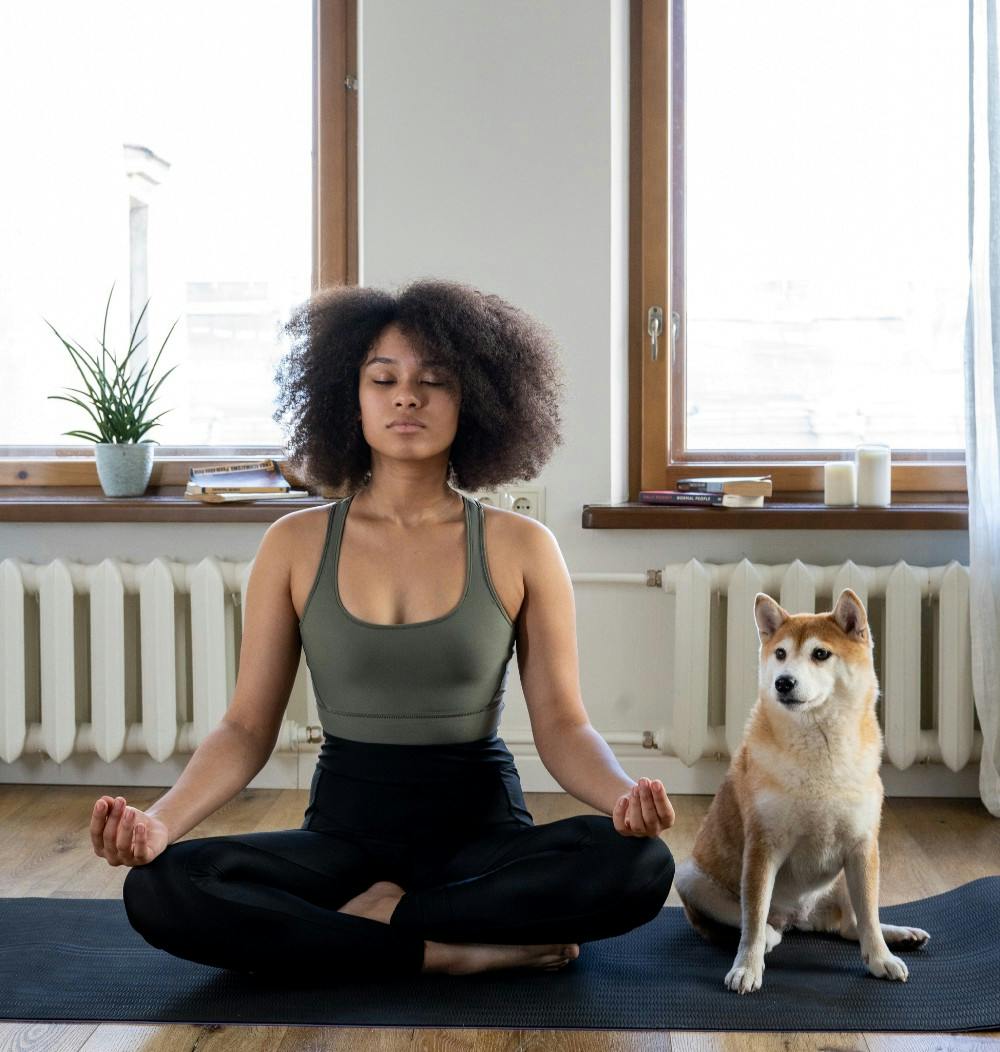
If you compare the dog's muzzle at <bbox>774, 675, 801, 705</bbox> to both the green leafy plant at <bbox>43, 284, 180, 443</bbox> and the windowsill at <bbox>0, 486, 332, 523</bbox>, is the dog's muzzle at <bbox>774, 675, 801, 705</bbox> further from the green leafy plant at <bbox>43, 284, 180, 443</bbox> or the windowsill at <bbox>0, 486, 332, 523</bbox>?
the green leafy plant at <bbox>43, 284, 180, 443</bbox>

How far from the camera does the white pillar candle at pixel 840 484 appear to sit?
2828 mm

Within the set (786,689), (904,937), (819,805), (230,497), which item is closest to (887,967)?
(904,937)

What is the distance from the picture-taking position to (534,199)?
2.82 metres

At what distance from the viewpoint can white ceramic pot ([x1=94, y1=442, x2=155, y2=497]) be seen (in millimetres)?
2938

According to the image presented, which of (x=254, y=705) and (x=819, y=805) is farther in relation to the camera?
(x=254, y=705)

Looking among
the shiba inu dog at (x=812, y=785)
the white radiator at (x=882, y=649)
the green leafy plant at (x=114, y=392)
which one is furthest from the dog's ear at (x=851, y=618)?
the green leafy plant at (x=114, y=392)

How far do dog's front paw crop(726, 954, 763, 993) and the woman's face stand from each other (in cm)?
84

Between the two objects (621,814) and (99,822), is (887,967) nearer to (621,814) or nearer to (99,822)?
(621,814)

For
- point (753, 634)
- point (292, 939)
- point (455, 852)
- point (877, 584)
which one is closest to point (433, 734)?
point (455, 852)

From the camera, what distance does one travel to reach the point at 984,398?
2.68m

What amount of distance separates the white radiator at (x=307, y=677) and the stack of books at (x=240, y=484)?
0.16 meters

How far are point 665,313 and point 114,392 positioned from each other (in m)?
1.31

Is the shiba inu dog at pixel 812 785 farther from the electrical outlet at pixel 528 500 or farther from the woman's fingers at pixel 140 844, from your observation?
the electrical outlet at pixel 528 500

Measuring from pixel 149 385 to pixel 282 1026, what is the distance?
1869 mm
